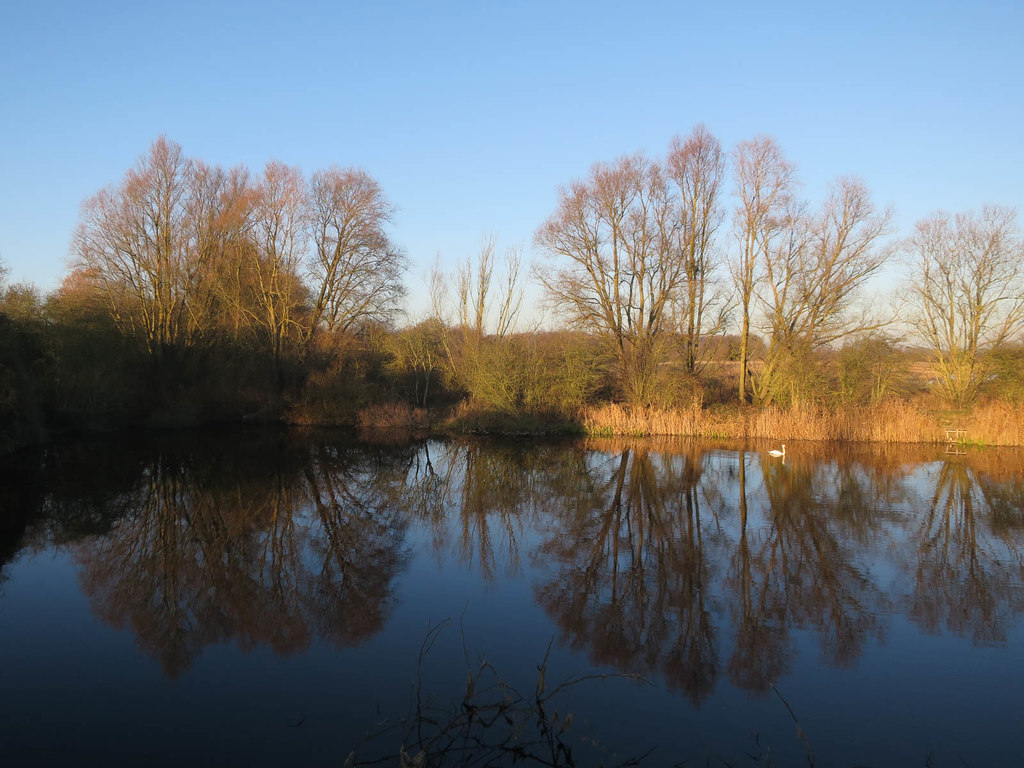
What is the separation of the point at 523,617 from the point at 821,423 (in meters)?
16.2

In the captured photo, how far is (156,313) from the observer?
2338 cm

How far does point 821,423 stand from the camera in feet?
64.6

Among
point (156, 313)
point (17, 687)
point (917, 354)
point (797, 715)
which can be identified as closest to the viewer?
point (797, 715)

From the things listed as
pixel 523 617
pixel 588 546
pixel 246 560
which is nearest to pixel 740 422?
pixel 588 546

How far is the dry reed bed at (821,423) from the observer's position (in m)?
18.1

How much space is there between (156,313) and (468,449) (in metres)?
13.2

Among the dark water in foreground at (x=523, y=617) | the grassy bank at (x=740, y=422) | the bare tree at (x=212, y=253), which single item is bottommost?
the dark water in foreground at (x=523, y=617)

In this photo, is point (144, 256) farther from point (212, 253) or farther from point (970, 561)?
point (970, 561)

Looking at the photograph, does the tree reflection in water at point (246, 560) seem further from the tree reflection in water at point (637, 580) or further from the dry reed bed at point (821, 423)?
the dry reed bed at point (821, 423)

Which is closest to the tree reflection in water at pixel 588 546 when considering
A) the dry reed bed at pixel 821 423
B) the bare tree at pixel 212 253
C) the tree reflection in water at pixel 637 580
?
the tree reflection in water at pixel 637 580

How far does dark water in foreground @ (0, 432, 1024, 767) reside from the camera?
4445 millimetres

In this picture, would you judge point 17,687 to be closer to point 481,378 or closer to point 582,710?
point 582,710

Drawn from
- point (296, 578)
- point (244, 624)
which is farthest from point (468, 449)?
point (244, 624)

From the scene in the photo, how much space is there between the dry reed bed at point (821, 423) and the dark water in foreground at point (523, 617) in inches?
251
